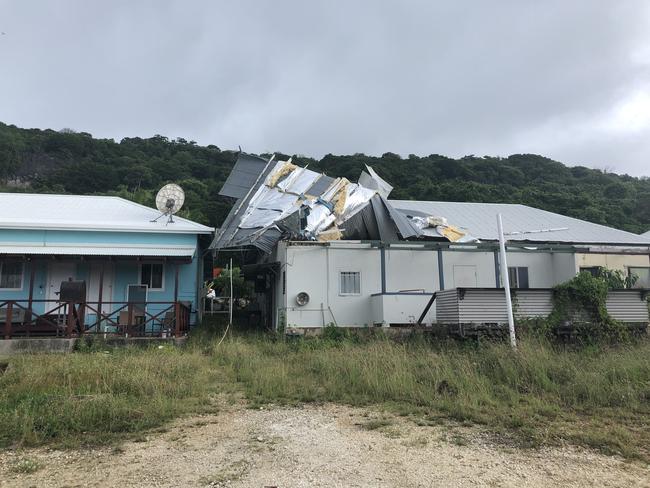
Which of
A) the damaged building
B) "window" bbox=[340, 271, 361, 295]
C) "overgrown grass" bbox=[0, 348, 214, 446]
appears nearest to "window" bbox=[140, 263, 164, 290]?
the damaged building

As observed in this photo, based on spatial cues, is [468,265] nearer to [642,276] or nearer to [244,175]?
[642,276]

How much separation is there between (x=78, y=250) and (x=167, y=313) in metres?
3.63

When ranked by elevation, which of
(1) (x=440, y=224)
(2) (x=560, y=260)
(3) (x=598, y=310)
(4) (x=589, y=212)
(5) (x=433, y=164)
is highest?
(5) (x=433, y=164)

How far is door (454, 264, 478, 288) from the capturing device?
18062 mm

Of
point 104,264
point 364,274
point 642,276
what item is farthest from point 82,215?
point 642,276

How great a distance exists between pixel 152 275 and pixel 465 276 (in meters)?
11.4

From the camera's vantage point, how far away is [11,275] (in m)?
17.4

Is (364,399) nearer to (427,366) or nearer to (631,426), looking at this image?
(427,366)

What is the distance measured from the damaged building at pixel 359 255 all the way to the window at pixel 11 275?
21.9ft

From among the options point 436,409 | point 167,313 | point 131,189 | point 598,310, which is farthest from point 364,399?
point 131,189

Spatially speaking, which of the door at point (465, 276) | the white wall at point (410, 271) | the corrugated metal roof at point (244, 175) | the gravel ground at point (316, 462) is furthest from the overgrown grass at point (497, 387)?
the corrugated metal roof at point (244, 175)

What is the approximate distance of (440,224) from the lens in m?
19.6

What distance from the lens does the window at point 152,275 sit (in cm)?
1825

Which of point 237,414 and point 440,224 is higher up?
point 440,224
